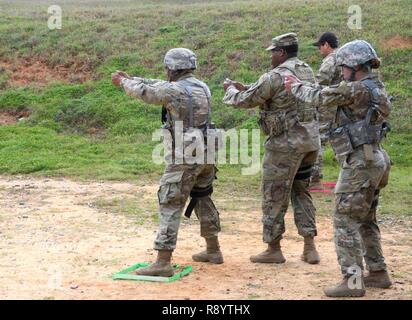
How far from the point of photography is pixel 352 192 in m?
6.30

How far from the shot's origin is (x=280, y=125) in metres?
7.38

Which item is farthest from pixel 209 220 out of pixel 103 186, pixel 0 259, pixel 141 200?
pixel 103 186

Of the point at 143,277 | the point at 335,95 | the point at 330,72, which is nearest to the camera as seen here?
the point at 335,95

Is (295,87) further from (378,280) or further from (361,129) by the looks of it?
(378,280)

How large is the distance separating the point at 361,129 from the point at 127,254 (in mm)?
2884

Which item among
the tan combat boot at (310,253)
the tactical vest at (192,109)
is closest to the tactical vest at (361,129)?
the tactical vest at (192,109)

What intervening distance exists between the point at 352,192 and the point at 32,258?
10.7 ft

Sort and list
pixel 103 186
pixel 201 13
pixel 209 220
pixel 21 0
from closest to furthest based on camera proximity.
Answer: pixel 209 220, pixel 103 186, pixel 201 13, pixel 21 0

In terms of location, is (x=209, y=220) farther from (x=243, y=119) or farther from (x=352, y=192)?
(x=243, y=119)

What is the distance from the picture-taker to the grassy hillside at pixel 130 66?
551 inches

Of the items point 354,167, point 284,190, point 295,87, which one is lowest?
point 284,190

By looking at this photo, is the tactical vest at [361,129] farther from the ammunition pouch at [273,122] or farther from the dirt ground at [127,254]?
the dirt ground at [127,254]

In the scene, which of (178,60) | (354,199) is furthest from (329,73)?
(354,199)

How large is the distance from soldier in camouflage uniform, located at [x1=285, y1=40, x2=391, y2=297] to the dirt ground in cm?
41
